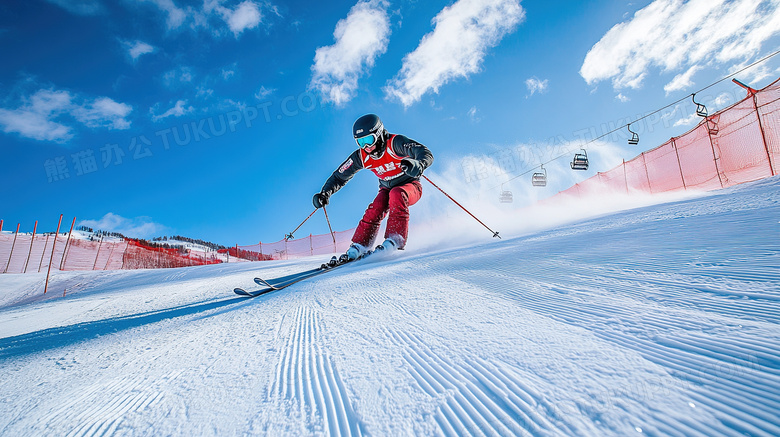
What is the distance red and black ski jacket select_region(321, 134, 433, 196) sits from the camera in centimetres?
423

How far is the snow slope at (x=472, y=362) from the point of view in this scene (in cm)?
52

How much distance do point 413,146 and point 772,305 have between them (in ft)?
12.4

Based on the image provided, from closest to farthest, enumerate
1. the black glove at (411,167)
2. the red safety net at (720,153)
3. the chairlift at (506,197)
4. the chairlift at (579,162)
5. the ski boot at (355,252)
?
the black glove at (411,167) → the ski boot at (355,252) → the red safety net at (720,153) → the chairlift at (579,162) → the chairlift at (506,197)

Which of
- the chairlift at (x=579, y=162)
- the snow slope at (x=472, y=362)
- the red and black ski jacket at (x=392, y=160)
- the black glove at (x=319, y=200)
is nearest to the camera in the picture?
the snow slope at (x=472, y=362)

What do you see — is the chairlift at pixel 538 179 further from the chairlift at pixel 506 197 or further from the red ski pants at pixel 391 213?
the red ski pants at pixel 391 213

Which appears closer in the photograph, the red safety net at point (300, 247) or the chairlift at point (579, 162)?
the chairlift at point (579, 162)

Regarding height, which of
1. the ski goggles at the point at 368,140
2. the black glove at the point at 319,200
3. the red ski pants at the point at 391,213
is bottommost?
the red ski pants at the point at 391,213

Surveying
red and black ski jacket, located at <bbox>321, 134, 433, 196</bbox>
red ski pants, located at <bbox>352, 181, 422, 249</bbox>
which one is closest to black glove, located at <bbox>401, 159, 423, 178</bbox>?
red and black ski jacket, located at <bbox>321, 134, 433, 196</bbox>

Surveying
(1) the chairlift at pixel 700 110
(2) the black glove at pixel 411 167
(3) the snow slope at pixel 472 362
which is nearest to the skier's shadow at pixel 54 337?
(3) the snow slope at pixel 472 362

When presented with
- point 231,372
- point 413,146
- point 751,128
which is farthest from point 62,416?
point 751,128

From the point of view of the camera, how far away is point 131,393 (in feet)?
2.50

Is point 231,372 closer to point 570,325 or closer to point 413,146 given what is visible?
point 570,325

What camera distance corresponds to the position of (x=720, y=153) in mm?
11070

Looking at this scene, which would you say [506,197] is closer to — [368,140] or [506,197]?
[506,197]
